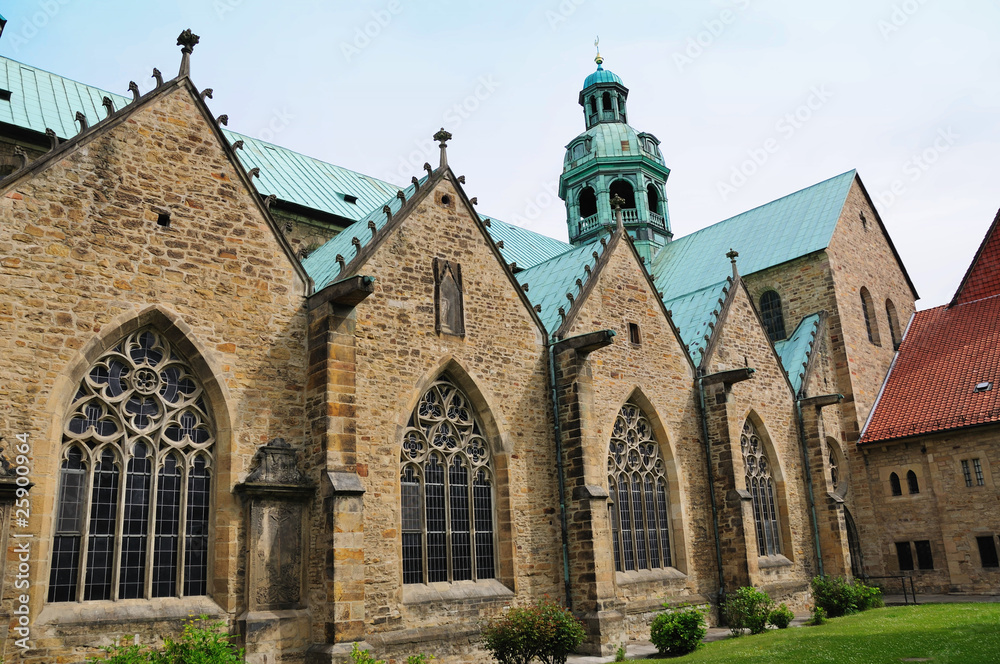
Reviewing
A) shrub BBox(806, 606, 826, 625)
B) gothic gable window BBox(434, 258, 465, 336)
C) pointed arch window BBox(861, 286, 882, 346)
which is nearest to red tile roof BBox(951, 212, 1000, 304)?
pointed arch window BBox(861, 286, 882, 346)

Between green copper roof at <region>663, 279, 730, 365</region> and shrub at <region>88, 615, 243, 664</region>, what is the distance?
14.9 meters

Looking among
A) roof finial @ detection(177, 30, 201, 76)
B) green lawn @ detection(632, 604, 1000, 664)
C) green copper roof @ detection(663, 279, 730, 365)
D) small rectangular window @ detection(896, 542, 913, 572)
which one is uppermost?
roof finial @ detection(177, 30, 201, 76)

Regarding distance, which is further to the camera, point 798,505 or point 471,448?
point 798,505

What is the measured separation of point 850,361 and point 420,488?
18750 mm

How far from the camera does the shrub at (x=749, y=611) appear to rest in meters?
18.5

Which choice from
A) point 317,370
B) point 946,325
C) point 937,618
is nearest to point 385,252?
point 317,370

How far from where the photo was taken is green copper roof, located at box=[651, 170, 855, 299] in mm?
30797

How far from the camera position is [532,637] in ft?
45.6

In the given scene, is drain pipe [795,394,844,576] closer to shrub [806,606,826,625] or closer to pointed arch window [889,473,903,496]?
pointed arch window [889,473,903,496]

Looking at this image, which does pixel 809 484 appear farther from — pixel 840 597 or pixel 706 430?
pixel 706 430

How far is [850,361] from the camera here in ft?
92.3

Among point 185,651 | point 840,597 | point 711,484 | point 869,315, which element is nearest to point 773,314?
point 869,315

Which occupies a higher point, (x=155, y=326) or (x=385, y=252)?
(x=385, y=252)

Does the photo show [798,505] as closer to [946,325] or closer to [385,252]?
[946,325]
